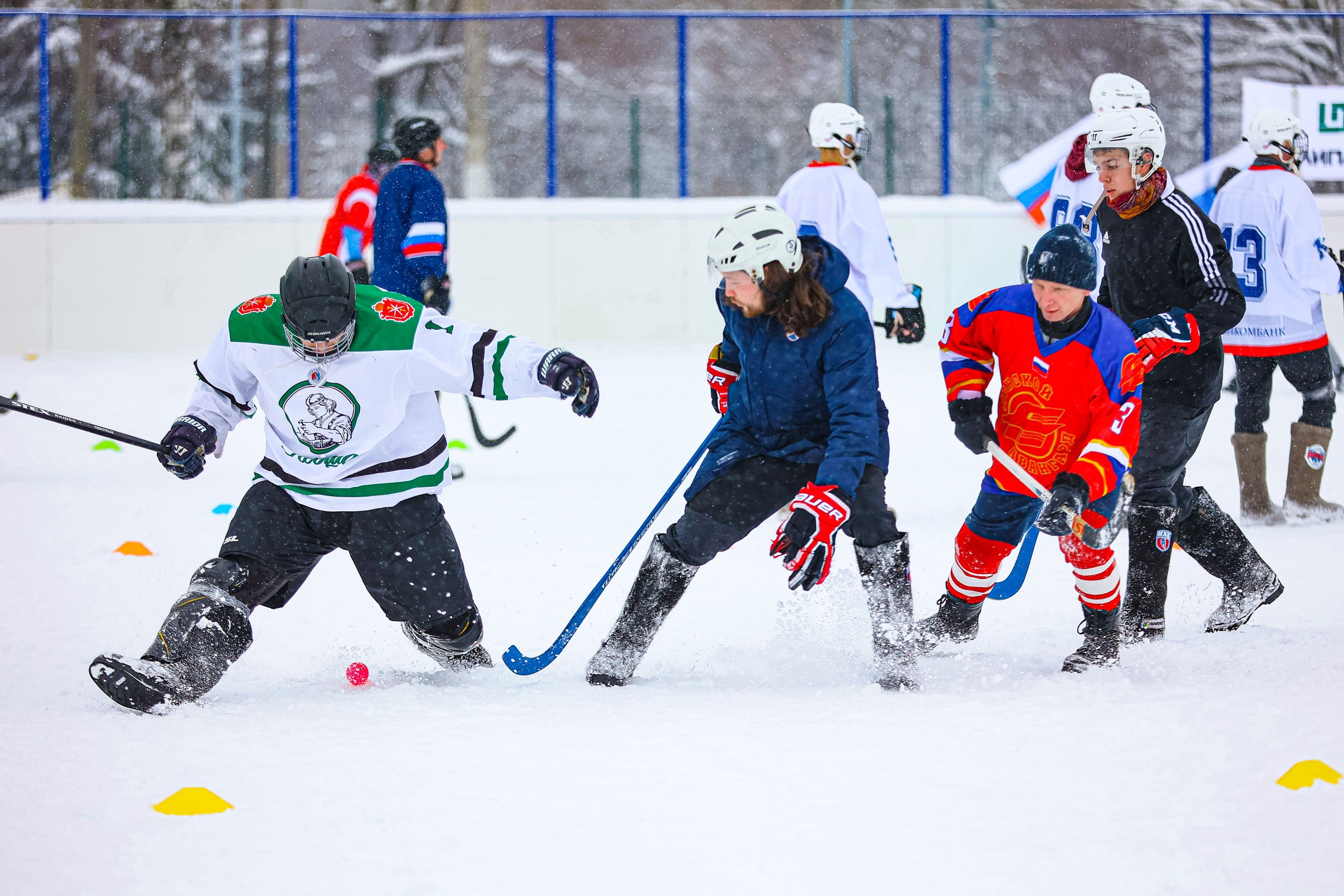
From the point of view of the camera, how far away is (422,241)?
19.5ft

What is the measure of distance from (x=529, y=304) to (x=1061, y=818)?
26.9 ft

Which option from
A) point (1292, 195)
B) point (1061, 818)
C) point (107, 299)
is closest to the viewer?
point (1061, 818)

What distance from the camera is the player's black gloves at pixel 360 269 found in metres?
6.39

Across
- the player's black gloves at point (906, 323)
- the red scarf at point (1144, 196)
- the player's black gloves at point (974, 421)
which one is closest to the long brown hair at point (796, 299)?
the player's black gloves at point (974, 421)

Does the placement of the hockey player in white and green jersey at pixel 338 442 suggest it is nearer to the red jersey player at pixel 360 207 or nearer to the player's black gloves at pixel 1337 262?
the player's black gloves at pixel 1337 262

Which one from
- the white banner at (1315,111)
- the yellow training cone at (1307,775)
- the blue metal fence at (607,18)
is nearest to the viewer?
the yellow training cone at (1307,775)

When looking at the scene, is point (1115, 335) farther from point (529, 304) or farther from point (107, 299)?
point (107, 299)

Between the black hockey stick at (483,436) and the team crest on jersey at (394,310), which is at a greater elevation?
the team crest on jersey at (394,310)

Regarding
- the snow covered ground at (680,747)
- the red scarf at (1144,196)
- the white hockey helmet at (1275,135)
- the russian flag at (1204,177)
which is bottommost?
the snow covered ground at (680,747)

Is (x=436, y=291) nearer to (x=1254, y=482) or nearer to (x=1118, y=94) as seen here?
(x=1118, y=94)

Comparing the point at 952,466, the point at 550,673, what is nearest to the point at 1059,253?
the point at 550,673

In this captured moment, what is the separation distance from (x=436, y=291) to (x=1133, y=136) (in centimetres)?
334

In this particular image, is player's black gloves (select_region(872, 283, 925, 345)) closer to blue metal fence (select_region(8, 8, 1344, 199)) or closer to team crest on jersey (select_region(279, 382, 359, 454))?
team crest on jersey (select_region(279, 382, 359, 454))

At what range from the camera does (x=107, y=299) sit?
10008 mm
